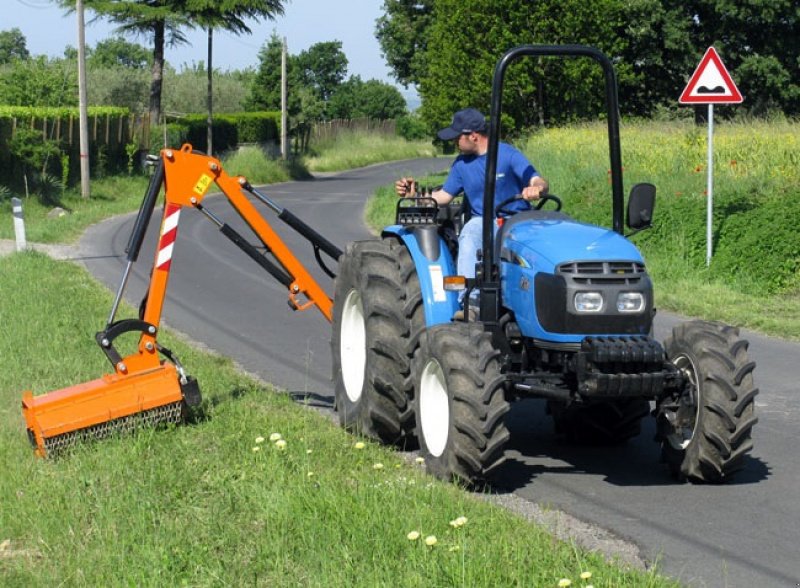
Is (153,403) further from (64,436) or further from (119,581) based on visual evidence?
(119,581)

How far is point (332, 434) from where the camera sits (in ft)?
28.5

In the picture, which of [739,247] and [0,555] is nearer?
[0,555]

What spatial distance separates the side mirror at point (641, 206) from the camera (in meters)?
7.93

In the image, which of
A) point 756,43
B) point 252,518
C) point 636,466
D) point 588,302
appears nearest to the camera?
point 252,518

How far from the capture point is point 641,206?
26.1ft

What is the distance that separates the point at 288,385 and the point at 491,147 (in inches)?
158

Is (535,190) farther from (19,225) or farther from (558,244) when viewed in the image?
(19,225)

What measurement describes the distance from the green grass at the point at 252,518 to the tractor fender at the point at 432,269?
961 millimetres

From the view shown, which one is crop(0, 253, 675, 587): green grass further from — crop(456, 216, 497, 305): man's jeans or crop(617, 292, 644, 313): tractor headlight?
crop(617, 292, 644, 313): tractor headlight

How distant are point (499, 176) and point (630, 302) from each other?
1353 mm

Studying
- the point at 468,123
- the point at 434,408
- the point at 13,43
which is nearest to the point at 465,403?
the point at 434,408

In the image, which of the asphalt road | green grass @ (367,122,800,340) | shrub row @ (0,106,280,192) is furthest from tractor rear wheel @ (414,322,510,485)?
shrub row @ (0,106,280,192)

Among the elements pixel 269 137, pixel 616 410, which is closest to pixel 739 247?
pixel 616 410

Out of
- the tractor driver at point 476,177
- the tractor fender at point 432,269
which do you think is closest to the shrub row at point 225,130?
the tractor fender at point 432,269
